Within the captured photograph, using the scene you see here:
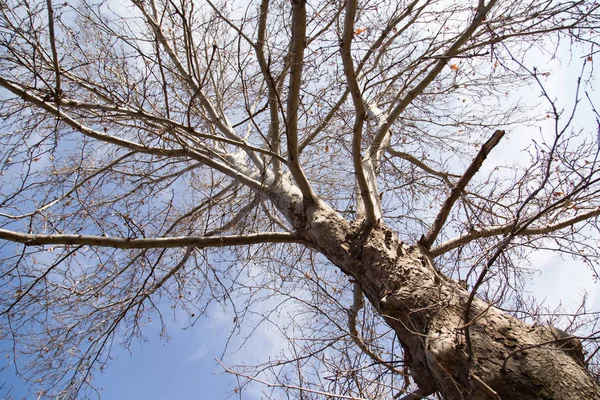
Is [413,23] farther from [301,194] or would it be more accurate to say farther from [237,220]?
[237,220]

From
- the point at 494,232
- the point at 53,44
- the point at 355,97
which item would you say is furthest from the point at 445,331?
→ the point at 53,44

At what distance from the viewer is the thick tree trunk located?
1473 millimetres

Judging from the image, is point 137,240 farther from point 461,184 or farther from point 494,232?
point 494,232

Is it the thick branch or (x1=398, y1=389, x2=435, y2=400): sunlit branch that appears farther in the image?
the thick branch

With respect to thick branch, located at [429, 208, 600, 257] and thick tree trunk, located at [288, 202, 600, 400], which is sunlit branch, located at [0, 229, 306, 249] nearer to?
thick tree trunk, located at [288, 202, 600, 400]

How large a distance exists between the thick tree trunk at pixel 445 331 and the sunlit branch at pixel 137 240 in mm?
319

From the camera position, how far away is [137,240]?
238cm

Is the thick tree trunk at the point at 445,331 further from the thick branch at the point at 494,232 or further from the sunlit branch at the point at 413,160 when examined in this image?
the sunlit branch at the point at 413,160

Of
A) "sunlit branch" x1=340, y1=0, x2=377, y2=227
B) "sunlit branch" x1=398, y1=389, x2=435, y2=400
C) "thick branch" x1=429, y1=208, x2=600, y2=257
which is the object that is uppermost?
"sunlit branch" x1=340, y1=0, x2=377, y2=227

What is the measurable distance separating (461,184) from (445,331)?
83cm

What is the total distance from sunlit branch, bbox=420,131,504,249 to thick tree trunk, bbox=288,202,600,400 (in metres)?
0.12

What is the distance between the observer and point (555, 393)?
4.66 ft

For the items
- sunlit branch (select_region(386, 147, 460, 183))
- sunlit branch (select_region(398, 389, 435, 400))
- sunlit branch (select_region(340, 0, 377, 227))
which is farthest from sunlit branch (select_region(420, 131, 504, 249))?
sunlit branch (select_region(386, 147, 460, 183))

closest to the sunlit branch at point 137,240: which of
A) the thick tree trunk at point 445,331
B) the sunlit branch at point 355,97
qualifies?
the thick tree trunk at point 445,331
